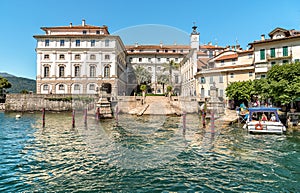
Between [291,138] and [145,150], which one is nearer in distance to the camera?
[145,150]

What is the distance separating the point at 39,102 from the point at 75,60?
43.7ft

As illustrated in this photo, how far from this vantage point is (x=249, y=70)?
3975 cm

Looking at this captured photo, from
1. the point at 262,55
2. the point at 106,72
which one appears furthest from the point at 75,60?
the point at 262,55

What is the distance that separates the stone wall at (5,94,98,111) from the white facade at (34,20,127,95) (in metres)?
6.49

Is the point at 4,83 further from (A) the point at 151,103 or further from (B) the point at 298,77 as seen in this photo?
(B) the point at 298,77

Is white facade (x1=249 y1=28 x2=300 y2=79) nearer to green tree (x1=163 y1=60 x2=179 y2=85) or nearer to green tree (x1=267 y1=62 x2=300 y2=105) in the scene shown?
green tree (x1=267 y1=62 x2=300 y2=105)

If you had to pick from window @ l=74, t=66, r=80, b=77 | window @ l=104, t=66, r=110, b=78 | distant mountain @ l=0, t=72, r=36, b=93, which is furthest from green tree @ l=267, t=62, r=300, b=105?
distant mountain @ l=0, t=72, r=36, b=93

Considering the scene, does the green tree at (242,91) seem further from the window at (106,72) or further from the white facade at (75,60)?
the window at (106,72)

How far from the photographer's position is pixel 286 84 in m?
23.1

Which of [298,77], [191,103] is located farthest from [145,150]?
[191,103]

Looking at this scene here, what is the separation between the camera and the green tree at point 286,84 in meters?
22.6

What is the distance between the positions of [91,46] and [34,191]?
160 ft

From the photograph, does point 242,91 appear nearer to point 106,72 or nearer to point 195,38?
point 106,72

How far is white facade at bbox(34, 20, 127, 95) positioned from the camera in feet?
172
